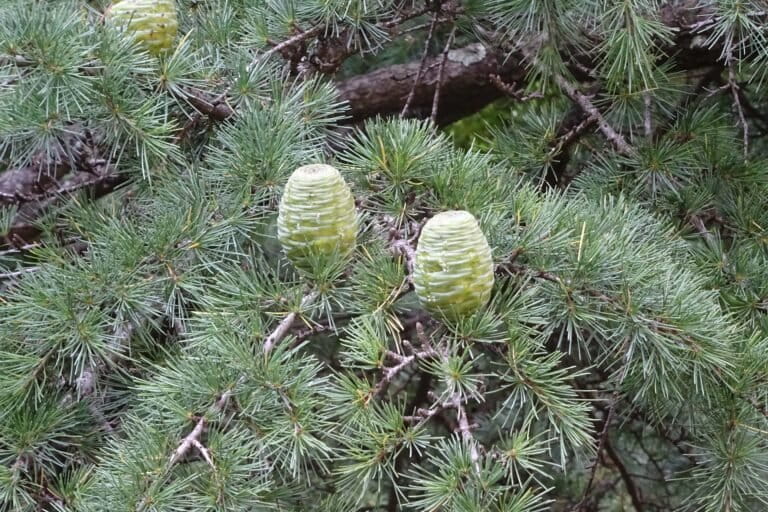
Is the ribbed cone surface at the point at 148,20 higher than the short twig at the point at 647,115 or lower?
higher

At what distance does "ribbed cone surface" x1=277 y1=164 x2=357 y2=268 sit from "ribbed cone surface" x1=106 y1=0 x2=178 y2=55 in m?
0.34

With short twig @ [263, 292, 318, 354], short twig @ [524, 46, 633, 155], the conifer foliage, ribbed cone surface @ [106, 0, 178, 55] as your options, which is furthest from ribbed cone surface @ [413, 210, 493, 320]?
short twig @ [524, 46, 633, 155]

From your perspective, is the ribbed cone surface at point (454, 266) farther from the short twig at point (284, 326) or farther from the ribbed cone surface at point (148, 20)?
the ribbed cone surface at point (148, 20)

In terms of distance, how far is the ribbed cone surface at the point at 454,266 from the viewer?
0.86m

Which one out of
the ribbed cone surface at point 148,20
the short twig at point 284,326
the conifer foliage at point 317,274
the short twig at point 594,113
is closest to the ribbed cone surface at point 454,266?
the conifer foliage at point 317,274

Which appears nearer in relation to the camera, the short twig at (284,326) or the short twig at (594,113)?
the short twig at (284,326)

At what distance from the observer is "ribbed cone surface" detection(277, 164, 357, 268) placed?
920 millimetres

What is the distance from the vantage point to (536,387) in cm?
86

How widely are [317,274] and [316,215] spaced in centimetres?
6

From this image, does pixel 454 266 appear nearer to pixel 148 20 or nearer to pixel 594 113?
pixel 148 20

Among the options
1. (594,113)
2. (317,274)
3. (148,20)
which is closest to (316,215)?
(317,274)

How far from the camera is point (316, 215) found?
3.03 feet

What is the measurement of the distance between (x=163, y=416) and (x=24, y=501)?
0.78 ft

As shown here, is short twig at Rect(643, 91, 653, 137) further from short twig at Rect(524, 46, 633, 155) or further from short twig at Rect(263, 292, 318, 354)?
short twig at Rect(263, 292, 318, 354)
